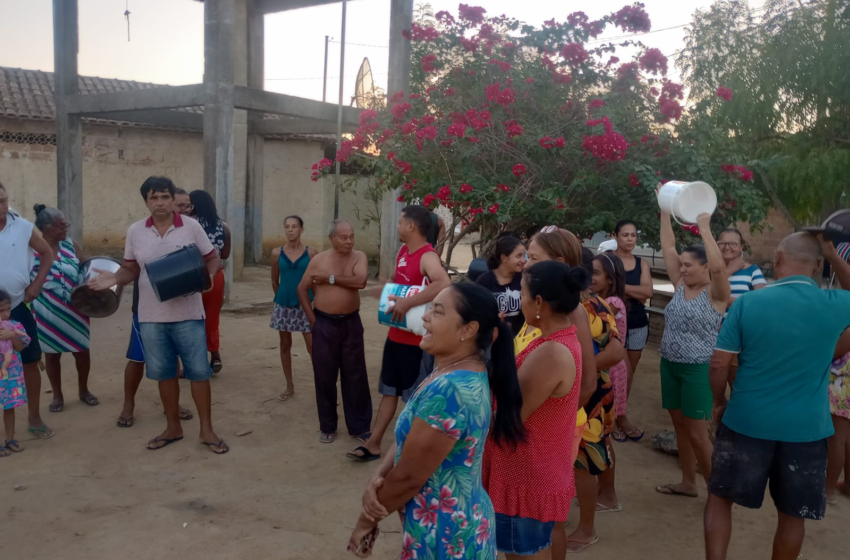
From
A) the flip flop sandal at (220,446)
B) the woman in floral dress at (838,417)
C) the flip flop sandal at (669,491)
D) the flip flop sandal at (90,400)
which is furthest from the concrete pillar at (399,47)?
the woman in floral dress at (838,417)

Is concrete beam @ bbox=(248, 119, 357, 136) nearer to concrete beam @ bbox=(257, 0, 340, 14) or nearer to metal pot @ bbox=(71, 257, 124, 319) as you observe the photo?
concrete beam @ bbox=(257, 0, 340, 14)

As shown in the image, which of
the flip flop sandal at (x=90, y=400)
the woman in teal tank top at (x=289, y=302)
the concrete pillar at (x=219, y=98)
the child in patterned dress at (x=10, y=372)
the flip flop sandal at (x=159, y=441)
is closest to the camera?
the child in patterned dress at (x=10, y=372)

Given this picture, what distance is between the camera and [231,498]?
402cm

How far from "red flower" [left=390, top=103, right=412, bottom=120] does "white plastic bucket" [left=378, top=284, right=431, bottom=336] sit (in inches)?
96.4

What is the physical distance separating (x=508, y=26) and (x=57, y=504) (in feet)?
17.0

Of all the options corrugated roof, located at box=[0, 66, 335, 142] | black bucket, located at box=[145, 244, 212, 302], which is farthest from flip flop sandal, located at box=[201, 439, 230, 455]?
corrugated roof, located at box=[0, 66, 335, 142]

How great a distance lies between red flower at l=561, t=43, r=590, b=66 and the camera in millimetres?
5875

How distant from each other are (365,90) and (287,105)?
380 cm

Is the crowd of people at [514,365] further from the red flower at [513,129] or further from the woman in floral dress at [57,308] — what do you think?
the red flower at [513,129]

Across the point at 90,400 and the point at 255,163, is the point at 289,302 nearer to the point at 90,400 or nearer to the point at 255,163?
the point at 90,400

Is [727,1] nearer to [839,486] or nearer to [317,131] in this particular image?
[317,131]

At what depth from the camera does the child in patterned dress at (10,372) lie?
443 centimetres

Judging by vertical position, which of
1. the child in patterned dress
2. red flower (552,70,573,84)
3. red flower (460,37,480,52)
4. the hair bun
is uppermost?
red flower (460,37,480,52)

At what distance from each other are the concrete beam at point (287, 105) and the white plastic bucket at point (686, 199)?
662cm
